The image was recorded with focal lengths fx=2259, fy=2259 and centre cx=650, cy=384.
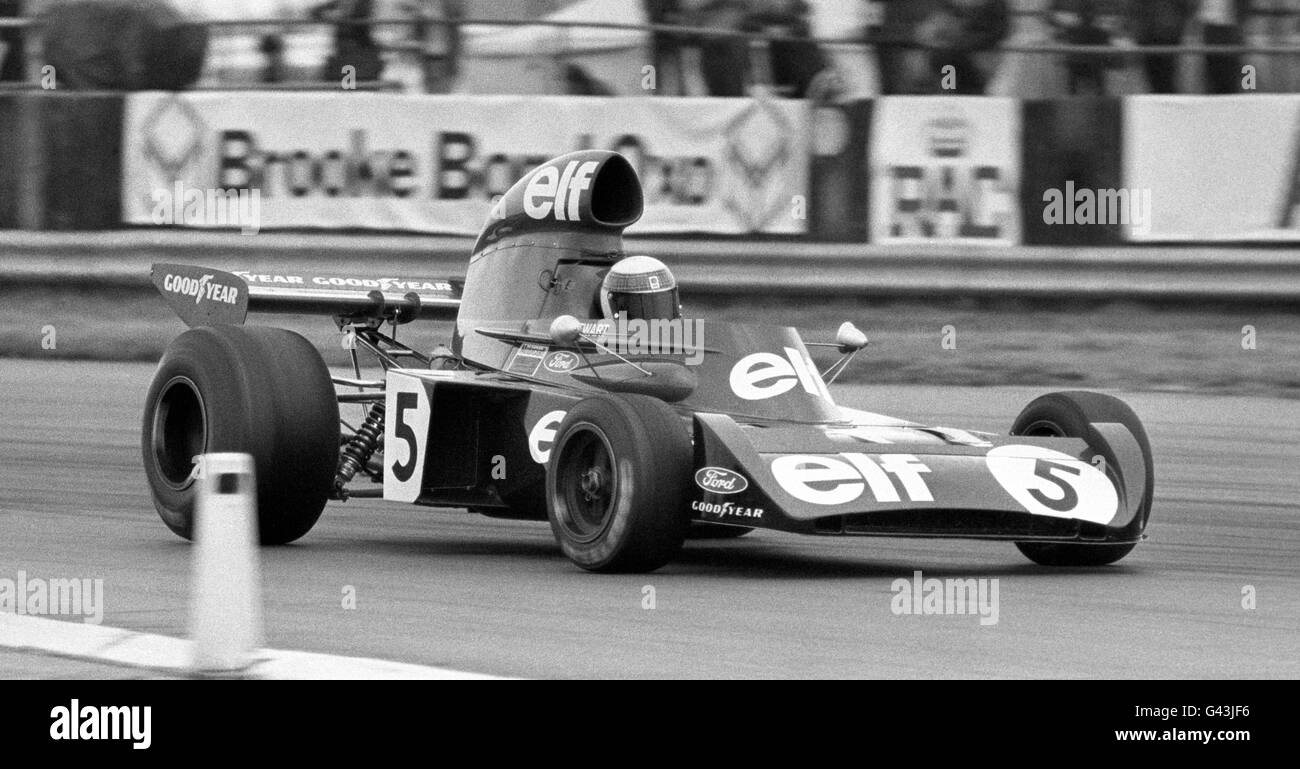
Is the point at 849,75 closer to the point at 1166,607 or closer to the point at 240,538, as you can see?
the point at 1166,607

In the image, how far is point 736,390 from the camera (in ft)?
29.4

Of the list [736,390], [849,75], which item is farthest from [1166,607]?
[849,75]

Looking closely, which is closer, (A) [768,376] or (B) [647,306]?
(A) [768,376]

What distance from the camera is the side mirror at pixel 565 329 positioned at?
29.2ft

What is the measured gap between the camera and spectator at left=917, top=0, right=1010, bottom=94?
53.0 ft

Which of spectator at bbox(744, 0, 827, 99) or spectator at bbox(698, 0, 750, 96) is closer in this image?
spectator at bbox(698, 0, 750, 96)

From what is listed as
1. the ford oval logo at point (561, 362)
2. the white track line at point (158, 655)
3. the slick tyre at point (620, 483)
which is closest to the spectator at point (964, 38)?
the ford oval logo at point (561, 362)

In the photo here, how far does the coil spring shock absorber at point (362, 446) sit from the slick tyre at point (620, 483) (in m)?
1.63

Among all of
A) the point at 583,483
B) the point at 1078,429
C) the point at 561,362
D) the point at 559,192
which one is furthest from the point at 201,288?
the point at 1078,429

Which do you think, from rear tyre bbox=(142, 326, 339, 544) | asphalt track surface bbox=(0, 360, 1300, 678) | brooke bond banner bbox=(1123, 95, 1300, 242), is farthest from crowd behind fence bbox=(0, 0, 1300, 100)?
rear tyre bbox=(142, 326, 339, 544)

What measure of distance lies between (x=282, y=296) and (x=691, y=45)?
7.36m

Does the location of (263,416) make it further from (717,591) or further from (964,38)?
(964,38)

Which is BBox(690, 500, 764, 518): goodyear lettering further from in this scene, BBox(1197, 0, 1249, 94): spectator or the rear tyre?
BBox(1197, 0, 1249, 94): spectator

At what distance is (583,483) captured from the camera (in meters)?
8.43
